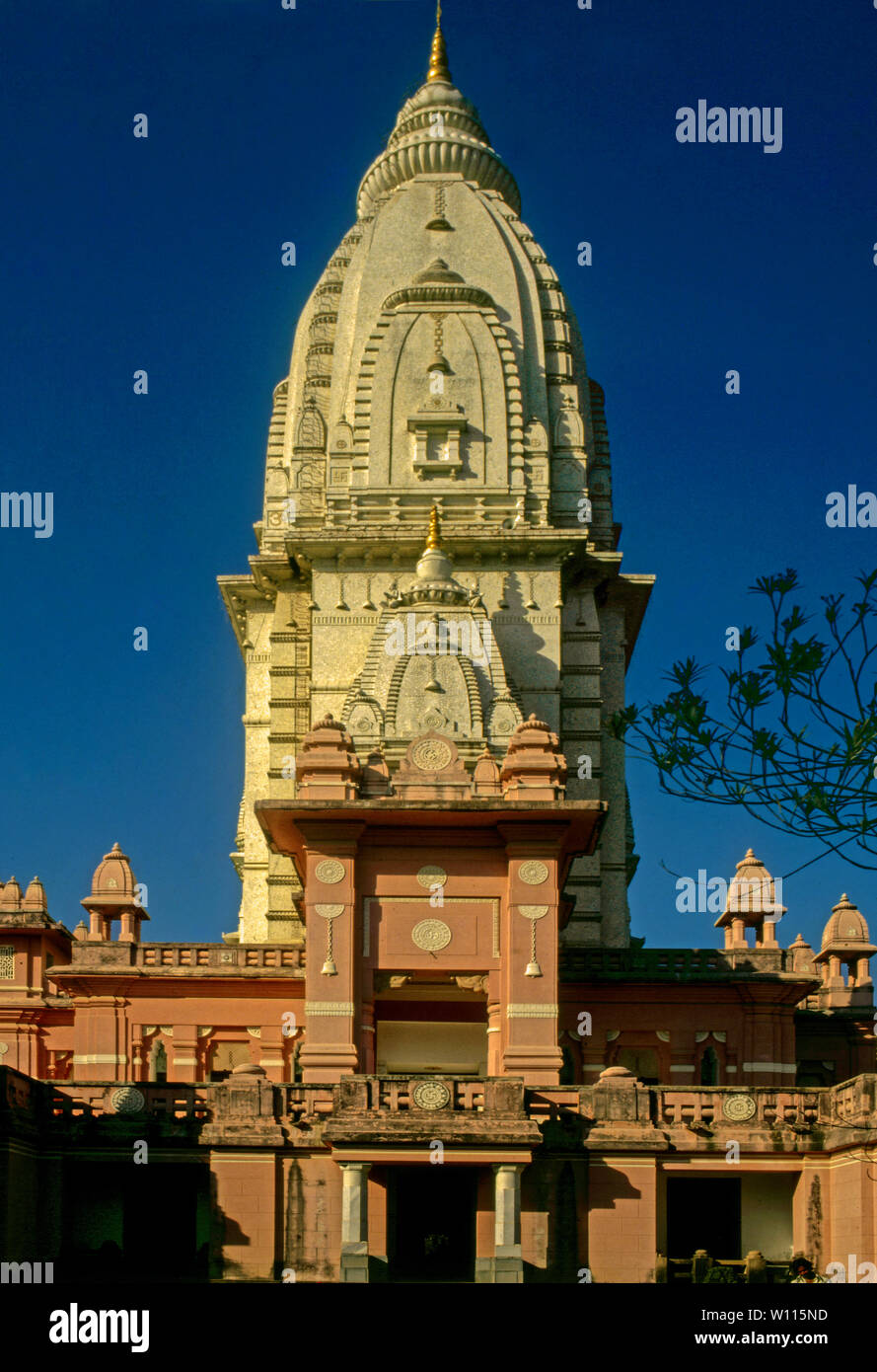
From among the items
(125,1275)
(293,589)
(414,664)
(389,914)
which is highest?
(293,589)

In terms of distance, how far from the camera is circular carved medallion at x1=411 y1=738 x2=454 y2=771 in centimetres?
3120

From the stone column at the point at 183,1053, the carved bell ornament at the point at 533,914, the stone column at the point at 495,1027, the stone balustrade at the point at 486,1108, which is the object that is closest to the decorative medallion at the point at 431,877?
the carved bell ornament at the point at 533,914

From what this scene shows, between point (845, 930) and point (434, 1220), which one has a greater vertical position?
point (845, 930)

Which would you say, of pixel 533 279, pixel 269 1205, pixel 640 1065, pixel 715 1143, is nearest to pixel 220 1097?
pixel 269 1205

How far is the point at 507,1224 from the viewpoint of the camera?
83.9 feet

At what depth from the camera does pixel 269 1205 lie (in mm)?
26281

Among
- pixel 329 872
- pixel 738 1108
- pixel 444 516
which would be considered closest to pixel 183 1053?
pixel 329 872

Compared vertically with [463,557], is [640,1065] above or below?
below

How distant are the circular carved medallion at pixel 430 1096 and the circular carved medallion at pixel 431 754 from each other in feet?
21.5

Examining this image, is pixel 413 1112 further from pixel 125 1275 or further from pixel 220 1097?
pixel 125 1275

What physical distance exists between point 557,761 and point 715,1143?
6609 mm

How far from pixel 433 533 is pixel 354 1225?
1952 cm

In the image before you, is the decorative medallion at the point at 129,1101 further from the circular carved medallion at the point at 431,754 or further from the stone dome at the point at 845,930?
the stone dome at the point at 845,930

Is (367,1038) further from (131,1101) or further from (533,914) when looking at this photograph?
(131,1101)
